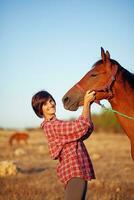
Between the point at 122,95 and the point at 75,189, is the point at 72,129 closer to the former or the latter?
the point at 75,189

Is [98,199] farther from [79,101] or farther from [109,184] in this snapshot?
[79,101]

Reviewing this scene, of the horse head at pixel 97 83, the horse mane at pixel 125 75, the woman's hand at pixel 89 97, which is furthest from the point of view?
the horse mane at pixel 125 75

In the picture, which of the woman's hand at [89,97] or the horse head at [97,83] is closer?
the woman's hand at [89,97]

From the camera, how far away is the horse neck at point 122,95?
5.30 metres

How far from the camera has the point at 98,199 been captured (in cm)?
777

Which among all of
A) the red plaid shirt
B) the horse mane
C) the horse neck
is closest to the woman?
the red plaid shirt

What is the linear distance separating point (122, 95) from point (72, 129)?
1196mm

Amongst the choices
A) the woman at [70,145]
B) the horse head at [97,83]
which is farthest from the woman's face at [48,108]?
the horse head at [97,83]

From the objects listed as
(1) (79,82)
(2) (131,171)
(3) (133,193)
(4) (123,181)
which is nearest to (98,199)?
(3) (133,193)

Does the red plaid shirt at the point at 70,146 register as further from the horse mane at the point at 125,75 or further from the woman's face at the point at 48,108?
the horse mane at the point at 125,75

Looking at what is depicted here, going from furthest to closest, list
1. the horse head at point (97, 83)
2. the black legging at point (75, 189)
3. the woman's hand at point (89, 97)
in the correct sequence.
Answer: the horse head at point (97, 83), the woman's hand at point (89, 97), the black legging at point (75, 189)

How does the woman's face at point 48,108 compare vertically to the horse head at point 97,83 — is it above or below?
below

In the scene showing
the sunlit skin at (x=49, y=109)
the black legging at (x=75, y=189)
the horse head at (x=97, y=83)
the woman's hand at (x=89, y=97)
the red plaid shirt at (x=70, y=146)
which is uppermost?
the horse head at (x=97, y=83)

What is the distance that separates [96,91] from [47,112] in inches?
34.5
